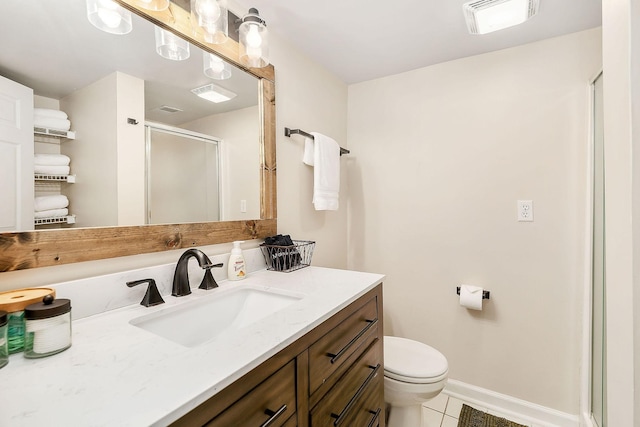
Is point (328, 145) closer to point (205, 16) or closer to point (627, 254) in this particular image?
point (205, 16)

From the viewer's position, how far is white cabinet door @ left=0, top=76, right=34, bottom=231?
0.76 meters

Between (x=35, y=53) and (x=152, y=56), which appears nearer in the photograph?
(x=35, y=53)

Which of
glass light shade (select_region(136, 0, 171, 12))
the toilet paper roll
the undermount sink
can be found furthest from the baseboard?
glass light shade (select_region(136, 0, 171, 12))

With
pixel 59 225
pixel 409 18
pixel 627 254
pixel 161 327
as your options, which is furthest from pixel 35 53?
pixel 627 254

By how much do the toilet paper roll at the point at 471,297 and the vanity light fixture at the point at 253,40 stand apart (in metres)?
1.72

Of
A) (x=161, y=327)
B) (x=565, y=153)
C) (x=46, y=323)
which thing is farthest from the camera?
(x=565, y=153)

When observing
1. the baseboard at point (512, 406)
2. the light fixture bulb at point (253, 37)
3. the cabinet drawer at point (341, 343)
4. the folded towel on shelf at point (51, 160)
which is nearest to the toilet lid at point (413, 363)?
the cabinet drawer at point (341, 343)

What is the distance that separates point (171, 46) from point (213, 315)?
102cm

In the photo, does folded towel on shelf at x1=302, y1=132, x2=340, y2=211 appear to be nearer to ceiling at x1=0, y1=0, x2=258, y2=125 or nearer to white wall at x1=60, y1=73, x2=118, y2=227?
ceiling at x1=0, y1=0, x2=258, y2=125

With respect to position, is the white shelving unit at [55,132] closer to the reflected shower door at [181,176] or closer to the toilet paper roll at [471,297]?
the reflected shower door at [181,176]

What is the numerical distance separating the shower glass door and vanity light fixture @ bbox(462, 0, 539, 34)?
50 centimetres

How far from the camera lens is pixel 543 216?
5.62ft

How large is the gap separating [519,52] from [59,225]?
2356 mm

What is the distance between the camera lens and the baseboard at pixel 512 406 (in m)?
1.66
